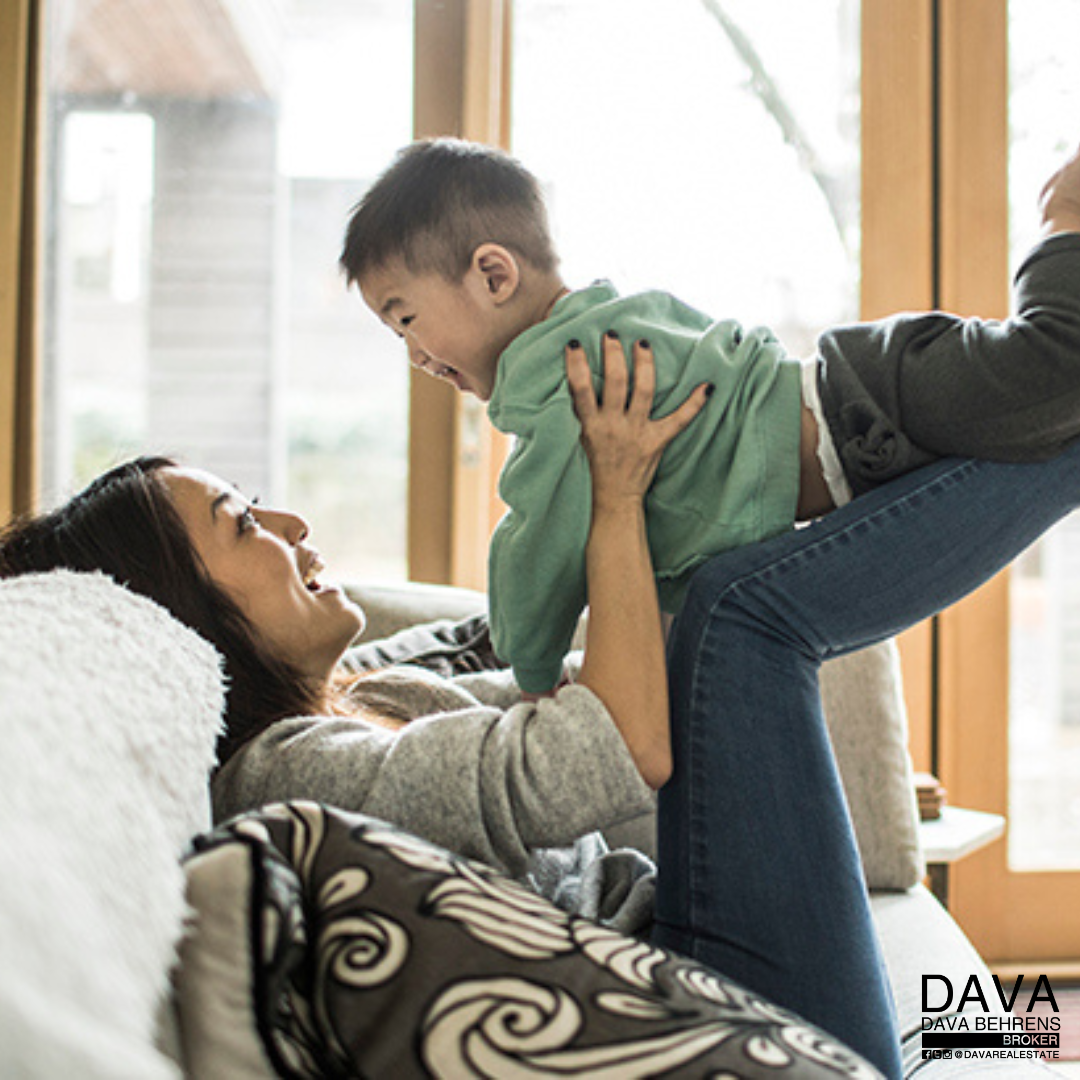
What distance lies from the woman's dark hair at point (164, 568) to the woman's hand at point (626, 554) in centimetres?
35

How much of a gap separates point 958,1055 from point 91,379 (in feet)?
7.56

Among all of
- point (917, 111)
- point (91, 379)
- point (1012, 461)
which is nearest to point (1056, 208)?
point (1012, 461)

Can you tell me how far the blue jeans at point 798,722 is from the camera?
101 centimetres

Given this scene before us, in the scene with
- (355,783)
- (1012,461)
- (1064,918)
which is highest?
(1012,461)

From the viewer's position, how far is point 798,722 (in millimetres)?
1063

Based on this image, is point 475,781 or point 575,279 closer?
point 475,781

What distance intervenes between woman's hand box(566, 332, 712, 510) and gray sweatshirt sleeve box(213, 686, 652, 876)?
249 mm

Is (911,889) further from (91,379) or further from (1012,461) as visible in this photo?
(91,379)

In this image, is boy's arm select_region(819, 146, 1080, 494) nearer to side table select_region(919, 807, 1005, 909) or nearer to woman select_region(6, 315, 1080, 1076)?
woman select_region(6, 315, 1080, 1076)

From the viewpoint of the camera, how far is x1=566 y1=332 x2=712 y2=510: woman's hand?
1175mm

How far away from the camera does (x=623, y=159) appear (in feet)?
8.70

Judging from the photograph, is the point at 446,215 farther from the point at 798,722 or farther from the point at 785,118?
the point at 785,118

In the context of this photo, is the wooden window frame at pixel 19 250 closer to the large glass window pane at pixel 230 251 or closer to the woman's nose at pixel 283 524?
the large glass window pane at pixel 230 251

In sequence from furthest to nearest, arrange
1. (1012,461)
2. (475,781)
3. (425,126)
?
(425,126) < (1012,461) < (475,781)
